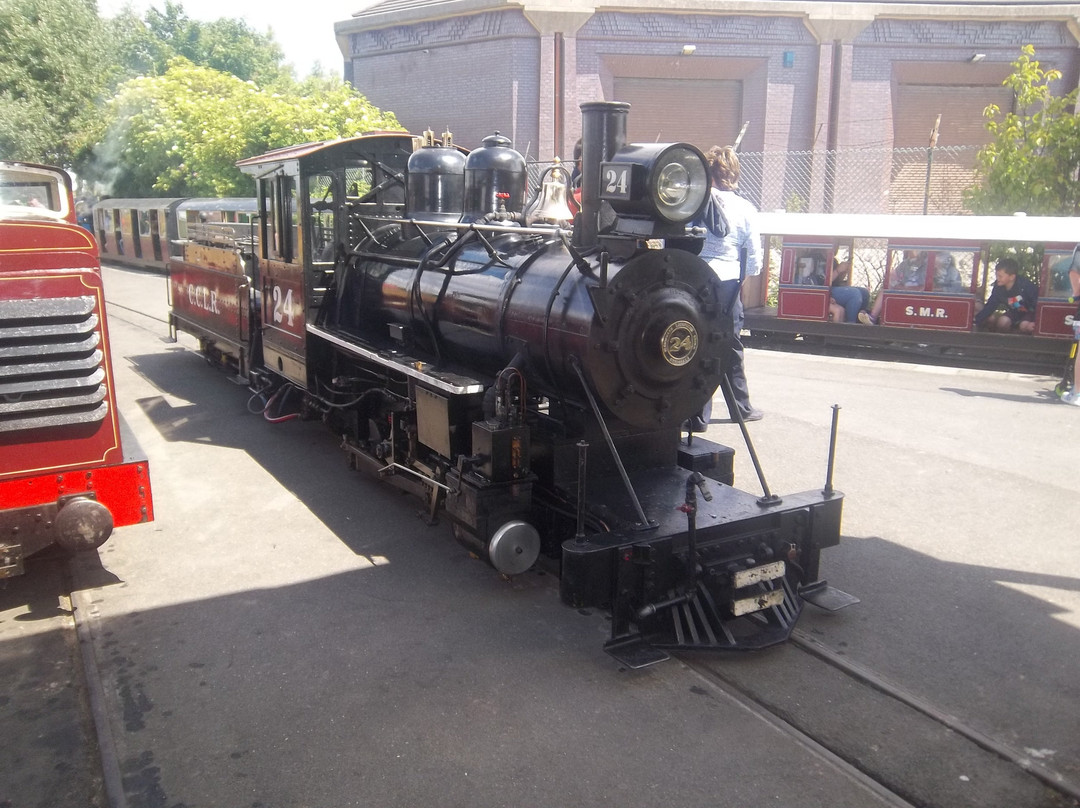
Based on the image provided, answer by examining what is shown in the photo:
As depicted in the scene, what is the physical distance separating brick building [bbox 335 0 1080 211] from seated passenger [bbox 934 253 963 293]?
34.4 ft

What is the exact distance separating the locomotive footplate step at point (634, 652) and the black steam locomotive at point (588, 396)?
0.01 metres

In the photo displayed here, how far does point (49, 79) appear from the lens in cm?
3384

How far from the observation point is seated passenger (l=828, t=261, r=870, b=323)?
13523mm

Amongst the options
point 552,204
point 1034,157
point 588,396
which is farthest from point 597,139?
point 1034,157

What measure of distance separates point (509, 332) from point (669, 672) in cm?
213

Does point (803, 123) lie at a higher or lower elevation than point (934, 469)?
higher

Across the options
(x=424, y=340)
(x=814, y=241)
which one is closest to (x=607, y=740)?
(x=424, y=340)

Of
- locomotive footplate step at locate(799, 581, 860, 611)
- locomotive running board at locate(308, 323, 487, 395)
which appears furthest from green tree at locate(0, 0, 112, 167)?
locomotive footplate step at locate(799, 581, 860, 611)

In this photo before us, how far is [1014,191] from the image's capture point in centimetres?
1362

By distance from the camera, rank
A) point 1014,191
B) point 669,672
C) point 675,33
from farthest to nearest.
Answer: point 675,33 → point 1014,191 → point 669,672

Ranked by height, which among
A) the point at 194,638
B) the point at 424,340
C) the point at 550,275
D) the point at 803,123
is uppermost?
the point at 803,123

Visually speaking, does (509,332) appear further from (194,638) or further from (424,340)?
(194,638)

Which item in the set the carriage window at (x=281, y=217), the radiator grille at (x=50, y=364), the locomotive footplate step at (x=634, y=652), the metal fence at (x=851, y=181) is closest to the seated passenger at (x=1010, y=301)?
the carriage window at (x=281, y=217)

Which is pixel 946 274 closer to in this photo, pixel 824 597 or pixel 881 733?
pixel 824 597
